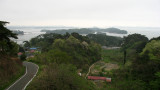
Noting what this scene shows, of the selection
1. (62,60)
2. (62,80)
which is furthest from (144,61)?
(62,80)

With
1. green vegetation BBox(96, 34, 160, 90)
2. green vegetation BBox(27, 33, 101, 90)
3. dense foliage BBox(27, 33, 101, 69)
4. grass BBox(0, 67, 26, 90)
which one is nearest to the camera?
green vegetation BBox(27, 33, 101, 90)

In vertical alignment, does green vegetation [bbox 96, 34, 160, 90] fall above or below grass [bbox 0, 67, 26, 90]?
below

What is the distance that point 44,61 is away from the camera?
558 inches

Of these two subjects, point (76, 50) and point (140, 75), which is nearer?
point (140, 75)

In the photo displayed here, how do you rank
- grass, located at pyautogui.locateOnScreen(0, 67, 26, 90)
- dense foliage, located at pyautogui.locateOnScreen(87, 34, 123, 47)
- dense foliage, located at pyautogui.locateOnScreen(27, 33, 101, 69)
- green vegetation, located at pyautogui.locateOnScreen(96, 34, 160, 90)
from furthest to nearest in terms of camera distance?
dense foliage, located at pyautogui.locateOnScreen(87, 34, 123, 47), dense foliage, located at pyautogui.locateOnScreen(27, 33, 101, 69), green vegetation, located at pyautogui.locateOnScreen(96, 34, 160, 90), grass, located at pyautogui.locateOnScreen(0, 67, 26, 90)

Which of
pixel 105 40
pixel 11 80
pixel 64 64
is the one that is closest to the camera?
pixel 11 80

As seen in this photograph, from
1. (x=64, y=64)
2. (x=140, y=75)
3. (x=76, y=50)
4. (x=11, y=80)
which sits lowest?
(x=140, y=75)

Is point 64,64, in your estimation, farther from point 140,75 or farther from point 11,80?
point 140,75

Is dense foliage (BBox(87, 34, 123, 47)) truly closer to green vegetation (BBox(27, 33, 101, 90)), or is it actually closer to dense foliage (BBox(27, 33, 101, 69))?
green vegetation (BBox(27, 33, 101, 90))

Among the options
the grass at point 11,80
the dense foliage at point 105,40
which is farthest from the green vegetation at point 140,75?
the dense foliage at point 105,40

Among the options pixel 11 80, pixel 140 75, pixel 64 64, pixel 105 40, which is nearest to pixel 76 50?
pixel 140 75

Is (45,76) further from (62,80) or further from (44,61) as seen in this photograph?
(44,61)

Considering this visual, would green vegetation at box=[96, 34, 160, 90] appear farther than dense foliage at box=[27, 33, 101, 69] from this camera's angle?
No

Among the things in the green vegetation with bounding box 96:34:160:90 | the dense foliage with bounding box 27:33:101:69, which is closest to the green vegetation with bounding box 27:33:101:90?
the dense foliage with bounding box 27:33:101:69
